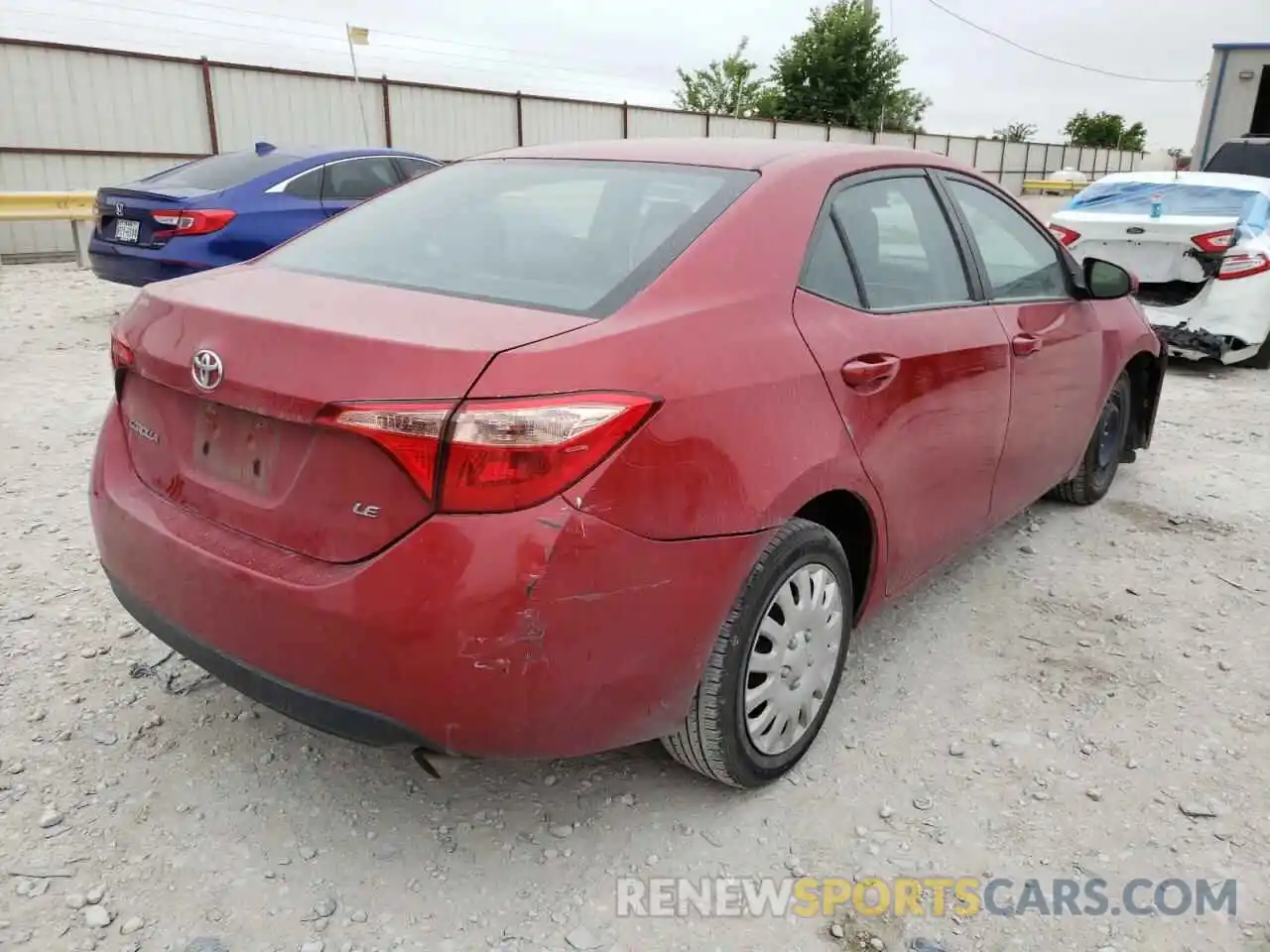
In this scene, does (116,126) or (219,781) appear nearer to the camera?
(219,781)

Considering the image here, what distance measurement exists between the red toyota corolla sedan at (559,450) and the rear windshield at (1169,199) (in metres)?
5.77

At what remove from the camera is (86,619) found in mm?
3217

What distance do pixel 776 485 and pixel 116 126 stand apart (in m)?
14.3

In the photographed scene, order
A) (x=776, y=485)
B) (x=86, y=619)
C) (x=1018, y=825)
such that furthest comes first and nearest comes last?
(x=86, y=619)
(x=1018, y=825)
(x=776, y=485)

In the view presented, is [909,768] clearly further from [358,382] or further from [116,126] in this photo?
[116,126]

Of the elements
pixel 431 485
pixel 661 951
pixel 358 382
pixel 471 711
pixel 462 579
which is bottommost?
pixel 661 951

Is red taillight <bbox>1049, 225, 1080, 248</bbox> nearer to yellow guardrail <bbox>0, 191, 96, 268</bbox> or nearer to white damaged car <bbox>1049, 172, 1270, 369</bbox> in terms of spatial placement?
white damaged car <bbox>1049, 172, 1270, 369</bbox>

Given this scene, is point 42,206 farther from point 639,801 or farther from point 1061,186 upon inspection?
point 1061,186

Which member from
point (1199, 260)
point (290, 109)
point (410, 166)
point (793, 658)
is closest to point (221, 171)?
point (410, 166)

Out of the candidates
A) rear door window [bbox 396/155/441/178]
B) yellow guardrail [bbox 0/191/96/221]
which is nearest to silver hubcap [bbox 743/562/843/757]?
rear door window [bbox 396/155/441/178]

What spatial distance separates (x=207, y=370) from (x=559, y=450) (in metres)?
0.79

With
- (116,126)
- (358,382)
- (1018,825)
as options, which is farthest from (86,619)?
(116,126)

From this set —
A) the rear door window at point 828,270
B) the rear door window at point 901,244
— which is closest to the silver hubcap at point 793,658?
the rear door window at point 828,270

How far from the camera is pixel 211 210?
275 inches
